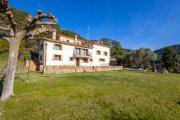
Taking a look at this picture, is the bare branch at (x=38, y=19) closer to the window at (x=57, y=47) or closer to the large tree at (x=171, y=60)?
the window at (x=57, y=47)

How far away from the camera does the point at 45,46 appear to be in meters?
30.0

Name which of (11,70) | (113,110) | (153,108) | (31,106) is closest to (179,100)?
(153,108)

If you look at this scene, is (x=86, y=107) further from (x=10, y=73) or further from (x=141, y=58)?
(x=141, y=58)

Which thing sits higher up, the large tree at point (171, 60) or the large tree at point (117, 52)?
the large tree at point (117, 52)

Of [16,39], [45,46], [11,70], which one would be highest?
[45,46]

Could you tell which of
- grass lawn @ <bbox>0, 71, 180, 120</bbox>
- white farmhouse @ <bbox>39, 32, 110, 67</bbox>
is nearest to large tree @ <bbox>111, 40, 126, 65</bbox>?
white farmhouse @ <bbox>39, 32, 110, 67</bbox>

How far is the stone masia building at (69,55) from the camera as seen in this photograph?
2841cm

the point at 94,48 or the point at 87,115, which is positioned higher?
the point at 94,48

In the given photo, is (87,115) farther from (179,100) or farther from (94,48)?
(94,48)

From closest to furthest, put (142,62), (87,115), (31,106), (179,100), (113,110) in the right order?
(87,115) → (113,110) → (31,106) → (179,100) → (142,62)

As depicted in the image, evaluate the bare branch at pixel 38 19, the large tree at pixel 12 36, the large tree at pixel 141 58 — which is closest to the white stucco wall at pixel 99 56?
the large tree at pixel 141 58

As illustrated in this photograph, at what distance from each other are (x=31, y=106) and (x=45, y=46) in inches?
986

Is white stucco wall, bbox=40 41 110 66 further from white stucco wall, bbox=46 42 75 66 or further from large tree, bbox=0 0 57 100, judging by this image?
large tree, bbox=0 0 57 100

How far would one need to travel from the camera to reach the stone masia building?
28.4 metres
